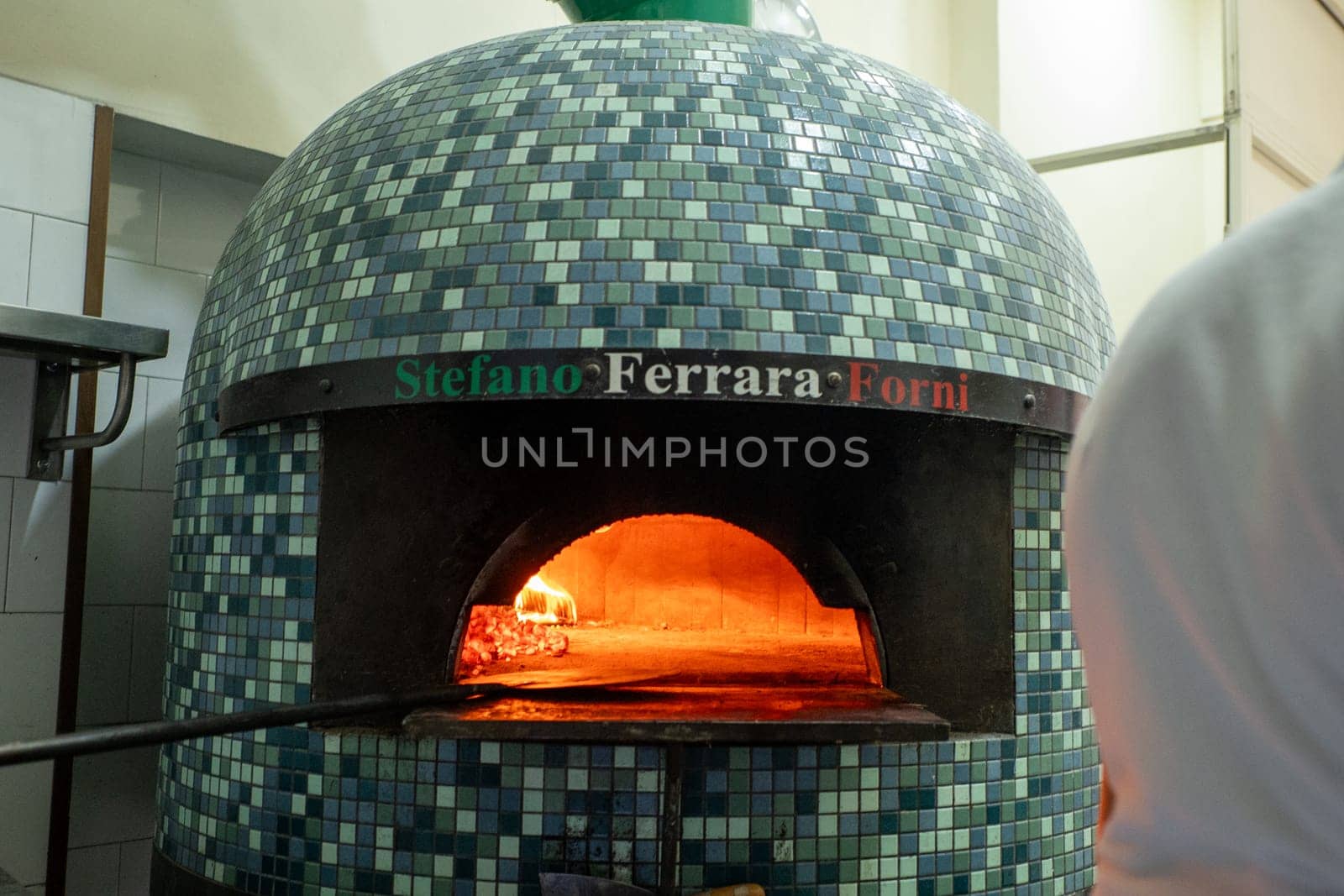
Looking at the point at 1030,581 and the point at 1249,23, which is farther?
the point at 1249,23

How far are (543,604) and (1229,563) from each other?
1.61 meters

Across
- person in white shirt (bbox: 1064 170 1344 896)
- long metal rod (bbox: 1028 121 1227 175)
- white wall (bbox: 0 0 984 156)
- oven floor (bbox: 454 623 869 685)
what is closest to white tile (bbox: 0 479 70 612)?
white wall (bbox: 0 0 984 156)

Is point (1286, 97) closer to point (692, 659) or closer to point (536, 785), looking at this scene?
point (692, 659)

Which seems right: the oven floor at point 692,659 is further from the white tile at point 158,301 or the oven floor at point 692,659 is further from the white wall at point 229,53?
the white wall at point 229,53

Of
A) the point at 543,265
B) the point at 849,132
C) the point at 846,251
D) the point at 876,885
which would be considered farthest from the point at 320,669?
the point at 849,132

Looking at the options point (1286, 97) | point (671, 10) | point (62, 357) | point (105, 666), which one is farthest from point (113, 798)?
point (1286, 97)

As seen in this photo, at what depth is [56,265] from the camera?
1.92m

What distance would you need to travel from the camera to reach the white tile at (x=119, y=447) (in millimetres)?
2066

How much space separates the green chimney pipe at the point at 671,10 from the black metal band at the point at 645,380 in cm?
85

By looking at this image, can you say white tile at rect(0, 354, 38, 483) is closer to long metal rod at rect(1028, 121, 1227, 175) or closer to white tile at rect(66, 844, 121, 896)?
white tile at rect(66, 844, 121, 896)

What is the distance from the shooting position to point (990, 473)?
1.52 metres

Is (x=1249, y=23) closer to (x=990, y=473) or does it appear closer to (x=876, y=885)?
(x=990, y=473)

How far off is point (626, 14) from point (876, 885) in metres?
1.45

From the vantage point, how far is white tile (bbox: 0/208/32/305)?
1850 mm
